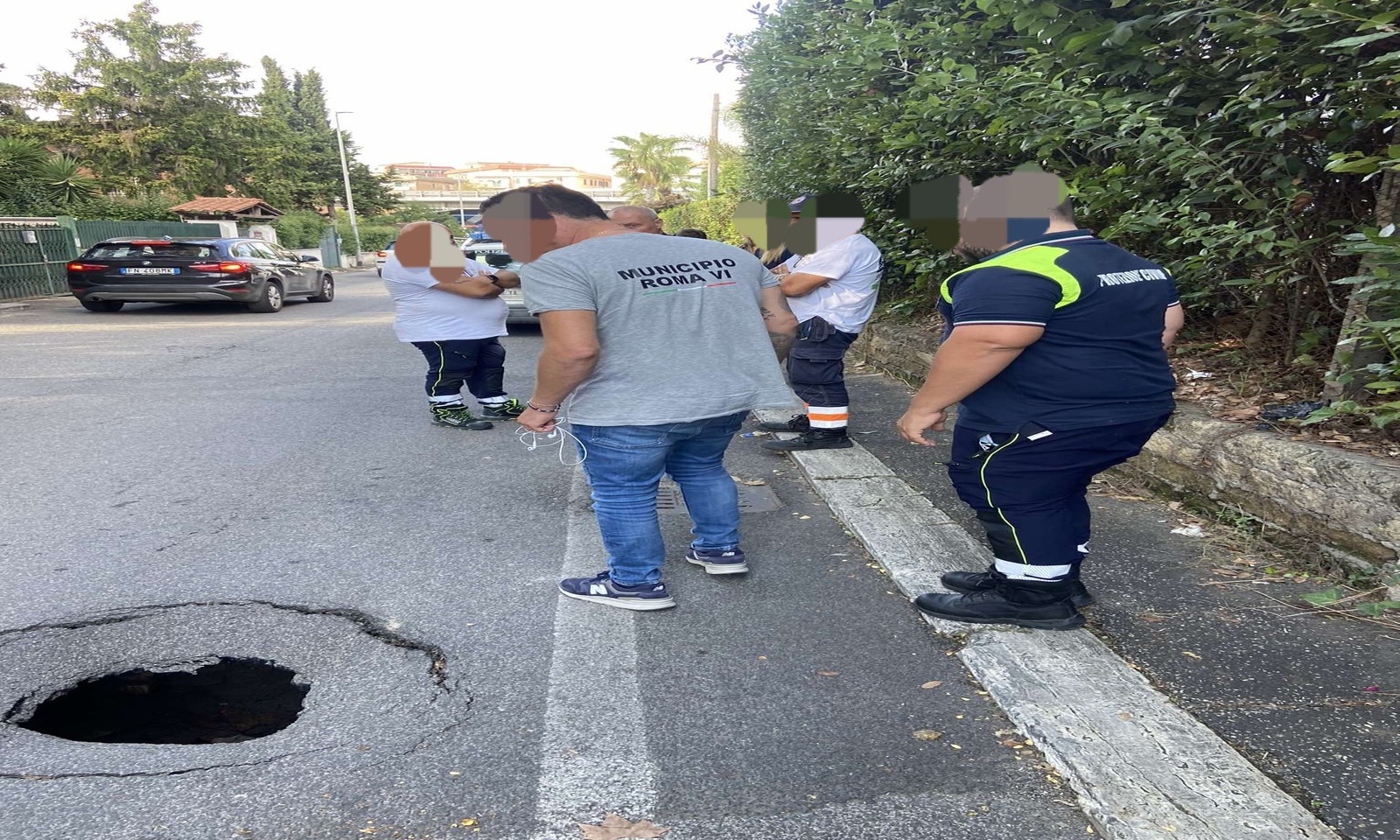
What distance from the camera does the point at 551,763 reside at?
2338 mm

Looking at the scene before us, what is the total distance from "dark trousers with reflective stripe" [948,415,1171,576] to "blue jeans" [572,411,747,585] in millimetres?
915

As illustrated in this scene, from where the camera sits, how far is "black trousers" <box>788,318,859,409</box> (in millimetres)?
5496

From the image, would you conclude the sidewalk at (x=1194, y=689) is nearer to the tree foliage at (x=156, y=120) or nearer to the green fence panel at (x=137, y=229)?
the green fence panel at (x=137, y=229)

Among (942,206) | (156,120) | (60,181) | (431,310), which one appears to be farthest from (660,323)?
(156,120)

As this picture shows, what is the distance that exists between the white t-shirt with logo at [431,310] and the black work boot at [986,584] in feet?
13.0

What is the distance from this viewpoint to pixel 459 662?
114 inches

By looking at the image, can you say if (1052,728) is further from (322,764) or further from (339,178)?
(339,178)

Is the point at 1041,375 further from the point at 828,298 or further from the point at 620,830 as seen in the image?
the point at 828,298

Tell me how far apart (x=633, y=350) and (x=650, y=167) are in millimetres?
50248

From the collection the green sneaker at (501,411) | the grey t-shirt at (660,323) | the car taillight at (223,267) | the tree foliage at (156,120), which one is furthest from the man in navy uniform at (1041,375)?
the tree foliage at (156,120)

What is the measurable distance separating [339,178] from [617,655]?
5937cm

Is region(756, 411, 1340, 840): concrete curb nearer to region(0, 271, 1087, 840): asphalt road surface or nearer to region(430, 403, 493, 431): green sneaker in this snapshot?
region(0, 271, 1087, 840): asphalt road surface

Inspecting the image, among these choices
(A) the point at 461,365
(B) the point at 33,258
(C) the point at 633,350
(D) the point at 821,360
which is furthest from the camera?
(B) the point at 33,258

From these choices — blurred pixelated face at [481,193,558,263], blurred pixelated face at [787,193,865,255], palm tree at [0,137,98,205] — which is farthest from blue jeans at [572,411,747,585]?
palm tree at [0,137,98,205]
